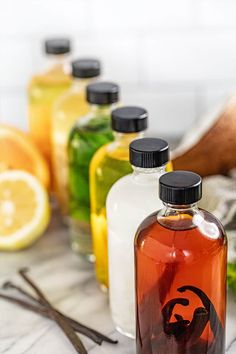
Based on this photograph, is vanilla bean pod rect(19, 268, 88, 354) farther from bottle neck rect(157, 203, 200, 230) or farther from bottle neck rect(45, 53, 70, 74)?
bottle neck rect(45, 53, 70, 74)

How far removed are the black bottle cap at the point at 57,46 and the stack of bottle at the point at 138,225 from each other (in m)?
0.06

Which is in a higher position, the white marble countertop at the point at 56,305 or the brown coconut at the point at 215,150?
the brown coconut at the point at 215,150

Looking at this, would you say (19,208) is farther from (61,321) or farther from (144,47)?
(144,47)

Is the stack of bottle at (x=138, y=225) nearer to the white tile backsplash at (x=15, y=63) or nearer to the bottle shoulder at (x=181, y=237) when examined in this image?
the bottle shoulder at (x=181, y=237)

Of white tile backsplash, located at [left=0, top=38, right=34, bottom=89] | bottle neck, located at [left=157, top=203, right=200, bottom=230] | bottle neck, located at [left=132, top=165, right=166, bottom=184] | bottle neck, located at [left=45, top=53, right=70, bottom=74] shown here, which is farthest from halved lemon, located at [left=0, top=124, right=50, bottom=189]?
bottle neck, located at [left=157, top=203, right=200, bottom=230]

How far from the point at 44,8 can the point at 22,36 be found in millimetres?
71

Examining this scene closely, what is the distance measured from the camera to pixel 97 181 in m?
1.16

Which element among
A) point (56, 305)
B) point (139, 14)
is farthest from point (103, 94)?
point (139, 14)

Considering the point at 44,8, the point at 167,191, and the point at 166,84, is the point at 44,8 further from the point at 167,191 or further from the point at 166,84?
the point at 167,191

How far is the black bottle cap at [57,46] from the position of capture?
1.39 meters

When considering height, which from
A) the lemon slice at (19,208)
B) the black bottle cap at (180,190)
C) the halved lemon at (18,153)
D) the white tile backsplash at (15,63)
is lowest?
the lemon slice at (19,208)

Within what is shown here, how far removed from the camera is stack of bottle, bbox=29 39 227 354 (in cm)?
93

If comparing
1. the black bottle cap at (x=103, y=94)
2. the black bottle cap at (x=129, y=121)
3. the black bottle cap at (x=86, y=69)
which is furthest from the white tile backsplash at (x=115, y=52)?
the black bottle cap at (x=129, y=121)

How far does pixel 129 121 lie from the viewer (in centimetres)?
107
